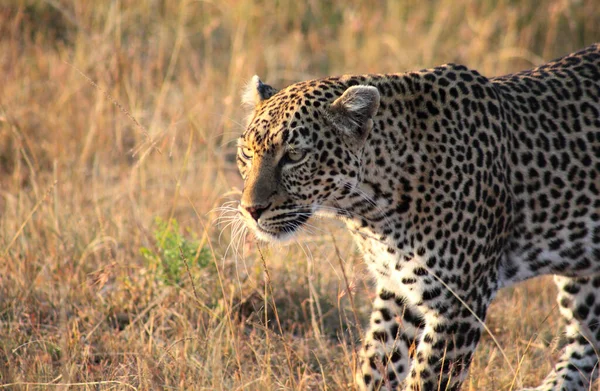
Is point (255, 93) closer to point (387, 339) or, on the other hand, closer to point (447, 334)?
point (387, 339)

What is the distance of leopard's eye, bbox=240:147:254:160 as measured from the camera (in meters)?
4.99

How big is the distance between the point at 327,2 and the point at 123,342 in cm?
729

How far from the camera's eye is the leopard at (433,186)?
16.1ft

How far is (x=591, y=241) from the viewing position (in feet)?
17.9

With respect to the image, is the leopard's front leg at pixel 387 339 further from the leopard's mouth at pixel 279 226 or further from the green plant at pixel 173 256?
the green plant at pixel 173 256

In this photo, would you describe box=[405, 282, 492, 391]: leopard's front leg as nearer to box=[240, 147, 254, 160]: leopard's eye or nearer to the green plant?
box=[240, 147, 254, 160]: leopard's eye

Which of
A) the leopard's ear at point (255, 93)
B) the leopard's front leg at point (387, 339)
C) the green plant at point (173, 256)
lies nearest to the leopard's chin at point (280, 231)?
the leopard's front leg at point (387, 339)

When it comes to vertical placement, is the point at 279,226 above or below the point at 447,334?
above

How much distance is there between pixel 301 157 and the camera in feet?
16.0

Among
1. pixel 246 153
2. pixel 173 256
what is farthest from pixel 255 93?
pixel 173 256

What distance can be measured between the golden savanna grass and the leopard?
0.30 metres

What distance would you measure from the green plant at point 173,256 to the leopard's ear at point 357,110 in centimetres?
165

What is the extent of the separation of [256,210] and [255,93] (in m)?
0.92

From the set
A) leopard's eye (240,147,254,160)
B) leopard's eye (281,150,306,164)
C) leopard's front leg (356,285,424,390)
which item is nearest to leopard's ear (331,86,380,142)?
leopard's eye (281,150,306,164)
